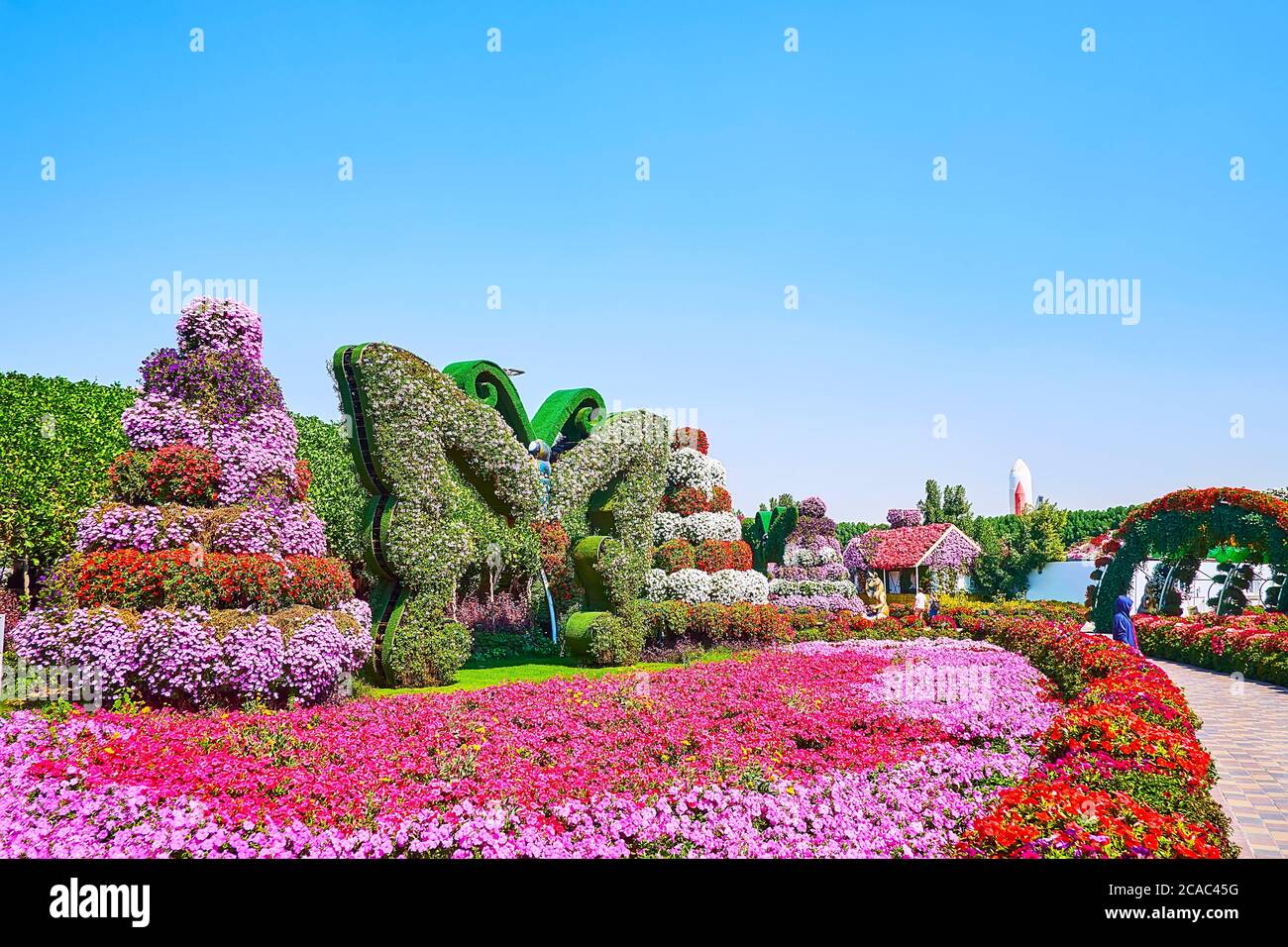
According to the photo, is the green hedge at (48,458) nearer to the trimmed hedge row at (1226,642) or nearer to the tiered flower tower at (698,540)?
the tiered flower tower at (698,540)

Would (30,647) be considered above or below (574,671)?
above

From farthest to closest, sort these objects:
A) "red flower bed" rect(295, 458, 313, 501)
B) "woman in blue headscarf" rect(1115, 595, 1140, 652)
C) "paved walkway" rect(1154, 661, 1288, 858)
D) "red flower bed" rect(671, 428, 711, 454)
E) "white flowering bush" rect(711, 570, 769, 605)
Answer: "red flower bed" rect(671, 428, 711, 454), "white flowering bush" rect(711, 570, 769, 605), "woman in blue headscarf" rect(1115, 595, 1140, 652), "red flower bed" rect(295, 458, 313, 501), "paved walkway" rect(1154, 661, 1288, 858)

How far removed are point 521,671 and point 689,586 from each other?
5344 mm

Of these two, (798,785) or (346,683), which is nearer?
(798,785)

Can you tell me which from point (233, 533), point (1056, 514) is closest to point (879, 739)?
point (233, 533)

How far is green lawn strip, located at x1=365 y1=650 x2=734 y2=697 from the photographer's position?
10570 mm

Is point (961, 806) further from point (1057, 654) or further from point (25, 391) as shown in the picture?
point (25, 391)

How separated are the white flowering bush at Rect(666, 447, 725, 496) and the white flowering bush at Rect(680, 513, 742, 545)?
979 mm

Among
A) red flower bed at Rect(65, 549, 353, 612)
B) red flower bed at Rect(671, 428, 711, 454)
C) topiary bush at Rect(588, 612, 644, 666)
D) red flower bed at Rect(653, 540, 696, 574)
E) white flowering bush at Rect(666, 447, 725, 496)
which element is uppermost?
red flower bed at Rect(671, 428, 711, 454)

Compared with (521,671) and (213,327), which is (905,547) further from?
(213,327)
